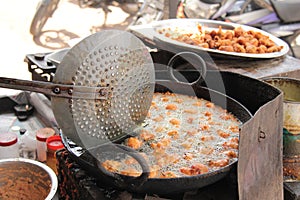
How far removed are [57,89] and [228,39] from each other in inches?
79.8

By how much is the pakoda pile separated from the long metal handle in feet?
5.17

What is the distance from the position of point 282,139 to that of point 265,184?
0.25 metres

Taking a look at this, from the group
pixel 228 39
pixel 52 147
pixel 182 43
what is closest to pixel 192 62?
pixel 182 43

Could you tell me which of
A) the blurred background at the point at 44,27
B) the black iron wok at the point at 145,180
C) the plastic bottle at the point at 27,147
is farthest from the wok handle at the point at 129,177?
the blurred background at the point at 44,27

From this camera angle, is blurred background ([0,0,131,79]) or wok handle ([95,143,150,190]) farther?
blurred background ([0,0,131,79])

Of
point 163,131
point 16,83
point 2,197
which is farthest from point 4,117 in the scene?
point 16,83

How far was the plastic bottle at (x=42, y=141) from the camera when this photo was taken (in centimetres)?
258

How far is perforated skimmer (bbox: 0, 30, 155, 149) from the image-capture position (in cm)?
140

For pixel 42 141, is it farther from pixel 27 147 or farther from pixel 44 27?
pixel 44 27

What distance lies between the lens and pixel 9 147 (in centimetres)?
245

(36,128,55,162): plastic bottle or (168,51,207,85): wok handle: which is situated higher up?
(168,51,207,85): wok handle

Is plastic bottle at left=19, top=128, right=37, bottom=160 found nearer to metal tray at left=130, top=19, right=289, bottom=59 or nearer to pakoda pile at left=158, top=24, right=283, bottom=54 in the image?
metal tray at left=130, top=19, right=289, bottom=59

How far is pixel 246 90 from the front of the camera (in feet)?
7.54

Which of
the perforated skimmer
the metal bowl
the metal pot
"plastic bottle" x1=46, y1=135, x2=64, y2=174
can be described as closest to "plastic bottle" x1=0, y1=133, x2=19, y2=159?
"plastic bottle" x1=46, y1=135, x2=64, y2=174
